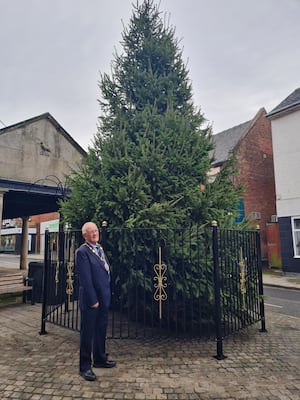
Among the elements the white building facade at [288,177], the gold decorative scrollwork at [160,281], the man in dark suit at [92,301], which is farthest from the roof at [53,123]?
the white building facade at [288,177]

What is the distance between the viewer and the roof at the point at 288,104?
577 inches

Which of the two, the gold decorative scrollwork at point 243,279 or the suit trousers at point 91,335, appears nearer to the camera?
the suit trousers at point 91,335

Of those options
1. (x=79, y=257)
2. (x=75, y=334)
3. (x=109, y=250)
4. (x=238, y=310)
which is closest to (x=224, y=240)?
(x=238, y=310)

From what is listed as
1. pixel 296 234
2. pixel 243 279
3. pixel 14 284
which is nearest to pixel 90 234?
pixel 243 279

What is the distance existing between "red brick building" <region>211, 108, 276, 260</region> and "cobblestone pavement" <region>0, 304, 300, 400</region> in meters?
15.3

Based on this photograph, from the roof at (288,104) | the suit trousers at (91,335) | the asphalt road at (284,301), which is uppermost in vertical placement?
the roof at (288,104)

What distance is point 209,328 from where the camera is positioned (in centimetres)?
468

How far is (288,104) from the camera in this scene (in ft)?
49.7

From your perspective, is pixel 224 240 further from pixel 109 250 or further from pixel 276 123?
pixel 276 123

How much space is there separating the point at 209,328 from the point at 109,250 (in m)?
2.12

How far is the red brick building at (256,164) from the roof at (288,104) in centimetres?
393

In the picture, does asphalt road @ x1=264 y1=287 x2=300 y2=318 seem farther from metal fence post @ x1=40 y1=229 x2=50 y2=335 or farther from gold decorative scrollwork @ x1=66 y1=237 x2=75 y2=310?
metal fence post @ x1=40 y1=229 x2=50 y2=335

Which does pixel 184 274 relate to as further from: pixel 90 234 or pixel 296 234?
pixel 296 234

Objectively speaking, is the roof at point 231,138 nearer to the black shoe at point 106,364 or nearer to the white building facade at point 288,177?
the white building facade at point 288,177
